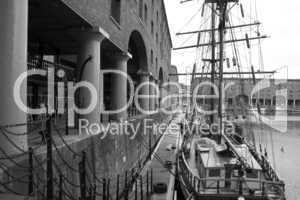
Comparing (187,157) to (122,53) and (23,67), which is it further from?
(23,67)

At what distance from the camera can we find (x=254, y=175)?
13461mm

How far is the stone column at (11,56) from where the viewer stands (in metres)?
6.75

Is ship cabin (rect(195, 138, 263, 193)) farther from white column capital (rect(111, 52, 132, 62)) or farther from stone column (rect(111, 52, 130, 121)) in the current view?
white column capital (rect(111, 52, 132, 62))

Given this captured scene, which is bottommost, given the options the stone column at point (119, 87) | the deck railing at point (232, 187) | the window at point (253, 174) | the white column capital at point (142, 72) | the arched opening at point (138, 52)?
the deck railing at point (232, 187)

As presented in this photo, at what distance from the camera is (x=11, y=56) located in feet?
22.5

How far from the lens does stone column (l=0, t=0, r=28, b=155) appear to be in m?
6.75

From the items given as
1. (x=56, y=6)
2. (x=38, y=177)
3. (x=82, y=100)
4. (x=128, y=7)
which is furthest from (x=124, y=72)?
(x=38, y=177)

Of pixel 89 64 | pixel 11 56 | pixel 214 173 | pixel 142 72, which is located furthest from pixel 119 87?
pixel 11 56

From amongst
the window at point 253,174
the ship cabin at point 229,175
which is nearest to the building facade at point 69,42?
the ship cabin at point 229,175

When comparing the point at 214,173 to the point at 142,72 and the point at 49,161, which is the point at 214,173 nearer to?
the point at 49,161

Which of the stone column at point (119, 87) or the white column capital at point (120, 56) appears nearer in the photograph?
the white column capital at point (120, 56)

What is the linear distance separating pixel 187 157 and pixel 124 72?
6.42 metres

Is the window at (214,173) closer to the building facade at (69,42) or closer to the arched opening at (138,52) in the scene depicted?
the building facade at (69,42)

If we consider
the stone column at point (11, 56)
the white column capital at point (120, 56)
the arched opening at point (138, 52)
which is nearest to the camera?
the stone column at point (11, 56)
